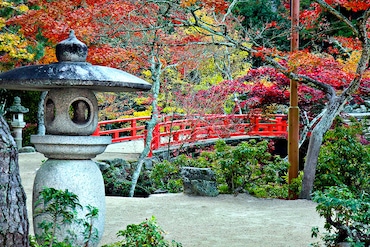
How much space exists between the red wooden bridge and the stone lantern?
8651 millimetres

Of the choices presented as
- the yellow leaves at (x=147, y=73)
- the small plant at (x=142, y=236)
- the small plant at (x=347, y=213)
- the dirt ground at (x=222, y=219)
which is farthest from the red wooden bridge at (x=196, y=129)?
the small plant at (x=142, y=236)

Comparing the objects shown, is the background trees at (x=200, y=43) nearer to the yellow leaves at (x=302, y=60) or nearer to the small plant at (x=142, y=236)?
the yellow leaves at (x=302, y=60)

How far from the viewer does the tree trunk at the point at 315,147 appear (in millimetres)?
7977

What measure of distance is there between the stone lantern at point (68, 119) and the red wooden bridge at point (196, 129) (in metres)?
8.65

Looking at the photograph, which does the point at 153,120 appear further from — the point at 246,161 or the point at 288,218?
the point at 288,218

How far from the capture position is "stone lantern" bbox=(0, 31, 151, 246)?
4.34 meters

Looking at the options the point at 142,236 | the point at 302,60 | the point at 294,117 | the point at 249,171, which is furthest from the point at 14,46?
the point at 142,236

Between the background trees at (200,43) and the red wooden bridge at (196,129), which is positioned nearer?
the background trees at (200,43)

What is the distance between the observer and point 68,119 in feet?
15.1

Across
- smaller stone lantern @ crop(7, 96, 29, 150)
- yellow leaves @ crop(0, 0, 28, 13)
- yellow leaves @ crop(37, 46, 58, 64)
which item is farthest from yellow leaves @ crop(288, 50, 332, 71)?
smaller stone lantern @ crop(7, 96, 29, 150)

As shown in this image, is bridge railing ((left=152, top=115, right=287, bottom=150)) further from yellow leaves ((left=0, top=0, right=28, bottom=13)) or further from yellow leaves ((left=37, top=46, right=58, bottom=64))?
yellow leaves ((left=0, top=0, right=28, bottom=13))

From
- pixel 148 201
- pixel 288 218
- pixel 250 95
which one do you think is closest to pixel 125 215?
pixel 148 201

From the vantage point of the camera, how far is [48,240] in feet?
11.3

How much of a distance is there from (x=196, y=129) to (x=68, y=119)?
10.2 metres
